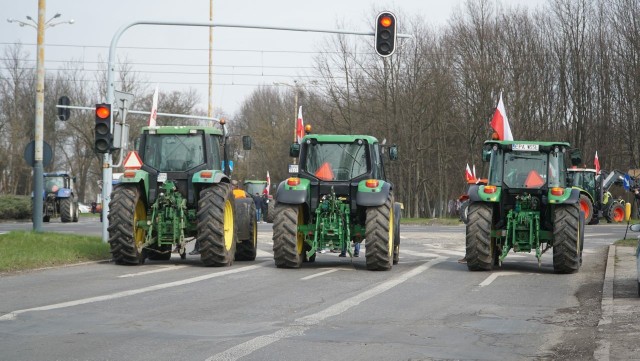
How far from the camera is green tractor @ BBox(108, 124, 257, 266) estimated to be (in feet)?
62.9

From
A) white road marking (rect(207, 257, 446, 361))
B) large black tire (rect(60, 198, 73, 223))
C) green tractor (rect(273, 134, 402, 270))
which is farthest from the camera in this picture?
large black tire (rect(60, 198, 73, 223))

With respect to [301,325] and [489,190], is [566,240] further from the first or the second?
[301,325]

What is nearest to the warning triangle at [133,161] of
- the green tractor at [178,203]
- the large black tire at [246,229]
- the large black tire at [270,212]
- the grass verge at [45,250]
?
the green tractor at [178,203]

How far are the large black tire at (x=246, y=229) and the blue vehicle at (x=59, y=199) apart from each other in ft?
92.3

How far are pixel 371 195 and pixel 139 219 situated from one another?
4421 mm

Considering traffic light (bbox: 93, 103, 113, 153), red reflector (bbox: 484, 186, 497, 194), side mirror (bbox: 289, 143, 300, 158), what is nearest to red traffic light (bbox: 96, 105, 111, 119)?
traffic light (bbox: 93, 103, 113, 153)

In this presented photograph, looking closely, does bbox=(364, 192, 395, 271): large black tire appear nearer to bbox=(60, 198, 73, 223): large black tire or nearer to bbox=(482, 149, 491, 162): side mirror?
bbox=(482, 149, 491, 162): side mirror

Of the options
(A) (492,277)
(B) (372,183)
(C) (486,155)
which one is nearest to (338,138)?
(B) (372,183)

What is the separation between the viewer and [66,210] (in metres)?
48.4

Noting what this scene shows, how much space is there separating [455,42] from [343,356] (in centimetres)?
5253

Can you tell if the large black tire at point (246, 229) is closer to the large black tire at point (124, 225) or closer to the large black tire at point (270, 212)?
the large black tire at point (124, 225)

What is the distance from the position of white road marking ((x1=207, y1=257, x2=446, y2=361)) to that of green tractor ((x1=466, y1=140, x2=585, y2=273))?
2.52 metres

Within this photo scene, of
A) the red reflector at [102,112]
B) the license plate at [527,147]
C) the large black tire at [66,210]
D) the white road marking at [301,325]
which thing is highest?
the red reflector at [102,112]

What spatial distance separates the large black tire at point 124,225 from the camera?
1903 cm
